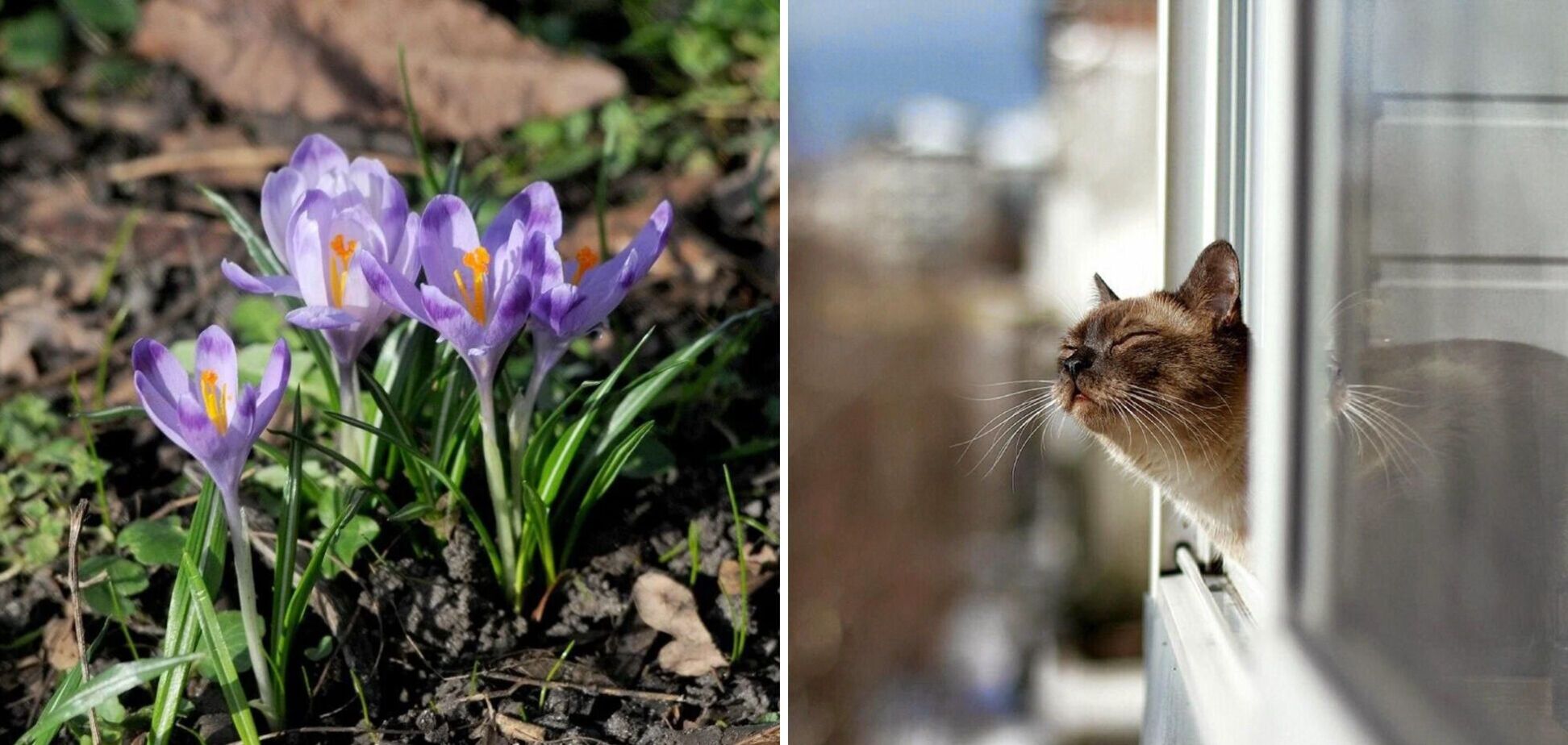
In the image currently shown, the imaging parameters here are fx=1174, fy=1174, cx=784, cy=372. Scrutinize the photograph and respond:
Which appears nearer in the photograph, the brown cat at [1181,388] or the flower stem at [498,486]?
the brown cat at [1181,388]

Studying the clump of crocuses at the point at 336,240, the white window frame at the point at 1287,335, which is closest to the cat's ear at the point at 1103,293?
the white window frame at the point at 1287,335

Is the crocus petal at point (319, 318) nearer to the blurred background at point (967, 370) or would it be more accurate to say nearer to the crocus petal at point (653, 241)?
the crocus petal at point (653, 241)

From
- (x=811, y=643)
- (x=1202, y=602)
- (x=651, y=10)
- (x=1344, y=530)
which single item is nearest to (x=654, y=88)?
(x=651, y=10)

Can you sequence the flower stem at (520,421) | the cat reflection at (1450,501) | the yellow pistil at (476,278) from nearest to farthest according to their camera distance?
the cat reflection at (1450,501) < the yellow pistil at (476,278) < the flower stem at (520,421)

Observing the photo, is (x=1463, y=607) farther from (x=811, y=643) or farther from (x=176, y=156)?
(x=176, y=156)

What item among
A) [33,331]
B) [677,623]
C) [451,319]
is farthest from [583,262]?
[33,331]
